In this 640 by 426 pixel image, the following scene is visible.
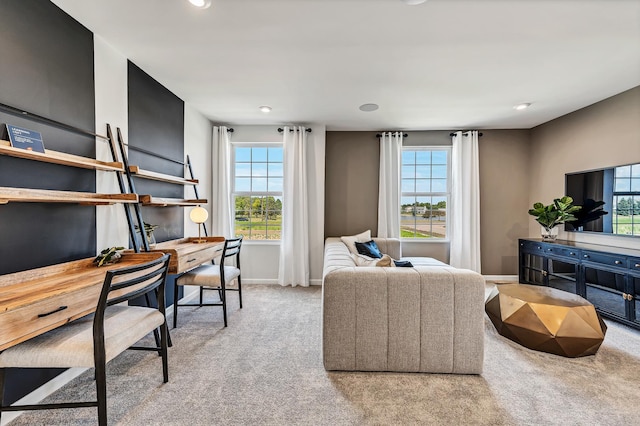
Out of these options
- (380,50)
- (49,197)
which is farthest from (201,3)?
(49,197)

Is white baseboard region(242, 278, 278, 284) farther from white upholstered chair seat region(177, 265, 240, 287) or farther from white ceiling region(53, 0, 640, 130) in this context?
white ceiling region(53, 0, 640, 130)

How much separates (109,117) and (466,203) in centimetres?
453

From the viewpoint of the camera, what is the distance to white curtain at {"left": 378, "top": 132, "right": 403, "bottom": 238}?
431cm

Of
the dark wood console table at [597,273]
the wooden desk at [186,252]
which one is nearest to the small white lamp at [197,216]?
the wooden desk at [186,252]

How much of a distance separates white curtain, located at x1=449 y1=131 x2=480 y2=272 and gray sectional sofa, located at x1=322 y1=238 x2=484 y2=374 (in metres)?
2.64

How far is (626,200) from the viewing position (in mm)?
2926

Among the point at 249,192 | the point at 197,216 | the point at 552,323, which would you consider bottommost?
the point at 552,323

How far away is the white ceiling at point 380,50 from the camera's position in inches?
69.7

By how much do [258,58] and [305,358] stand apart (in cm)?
252

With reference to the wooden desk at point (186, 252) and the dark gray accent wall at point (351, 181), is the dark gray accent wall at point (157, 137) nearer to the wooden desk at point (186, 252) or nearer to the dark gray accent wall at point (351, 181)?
the wooden desk at point (186, 252)

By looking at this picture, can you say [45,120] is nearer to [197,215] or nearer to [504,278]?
[197,215]

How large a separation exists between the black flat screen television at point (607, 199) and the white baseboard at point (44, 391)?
517 cm

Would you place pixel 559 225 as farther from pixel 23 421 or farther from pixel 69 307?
pixel 23 421

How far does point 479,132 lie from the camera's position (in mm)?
4363
